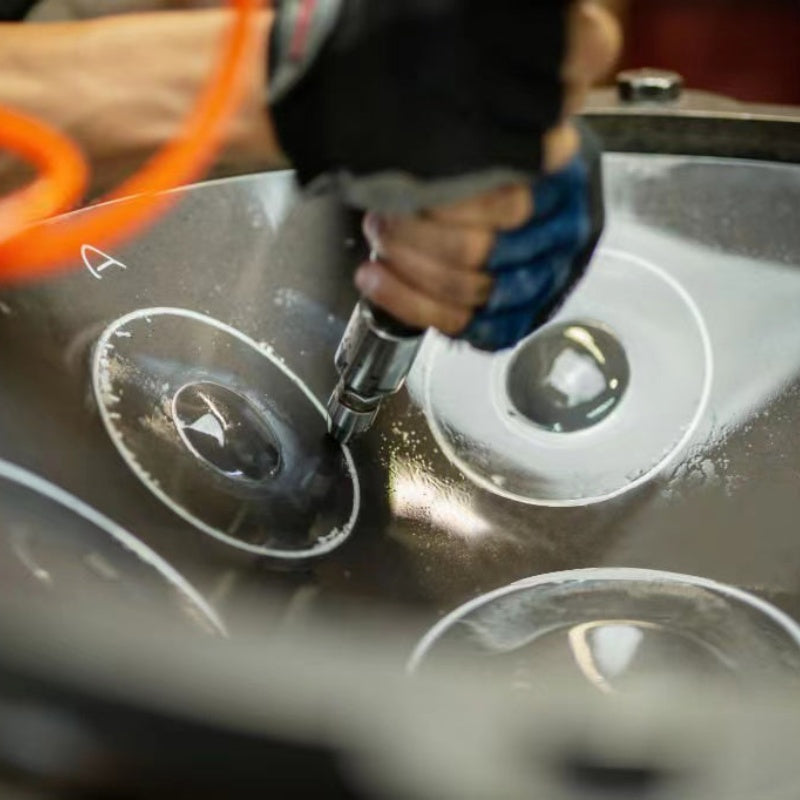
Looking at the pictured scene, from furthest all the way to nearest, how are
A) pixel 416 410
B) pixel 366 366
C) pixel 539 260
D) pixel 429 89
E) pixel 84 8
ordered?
pixel 84 8 → pixel 416 410 → pixel 366 366 → pixel 539 260 → pixel 429 89

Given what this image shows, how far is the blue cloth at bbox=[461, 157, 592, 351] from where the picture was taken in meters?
0.61

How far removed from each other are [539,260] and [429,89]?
14 centimetres

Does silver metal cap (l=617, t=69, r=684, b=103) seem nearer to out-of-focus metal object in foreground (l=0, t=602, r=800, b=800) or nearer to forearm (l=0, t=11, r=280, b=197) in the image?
forearm (l=0, t=11, r=280, b=197)

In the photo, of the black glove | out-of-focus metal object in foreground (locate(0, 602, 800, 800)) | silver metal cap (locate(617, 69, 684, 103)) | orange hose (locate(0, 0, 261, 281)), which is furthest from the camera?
silver metal cap (locate(617, 69, 684, 103))

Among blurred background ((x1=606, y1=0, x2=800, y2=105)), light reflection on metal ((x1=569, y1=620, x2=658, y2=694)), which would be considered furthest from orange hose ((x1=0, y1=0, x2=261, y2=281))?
blurred background ((x1=606, y1=0, x2=800, y2=105))

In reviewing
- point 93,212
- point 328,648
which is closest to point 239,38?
point 93,212

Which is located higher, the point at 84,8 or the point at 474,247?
the point at 84,8

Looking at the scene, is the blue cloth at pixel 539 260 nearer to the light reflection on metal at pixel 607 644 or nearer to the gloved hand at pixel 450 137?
the gloved hand at pixel 450 137

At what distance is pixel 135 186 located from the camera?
2.40 feet

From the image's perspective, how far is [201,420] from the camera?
30.8 inches

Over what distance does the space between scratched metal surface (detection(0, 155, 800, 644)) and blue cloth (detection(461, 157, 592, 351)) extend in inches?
7.0

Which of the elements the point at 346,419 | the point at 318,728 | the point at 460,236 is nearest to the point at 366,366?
the point at 346,419

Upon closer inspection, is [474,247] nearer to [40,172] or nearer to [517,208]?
[517,208]

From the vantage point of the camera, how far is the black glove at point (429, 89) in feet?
1.70
